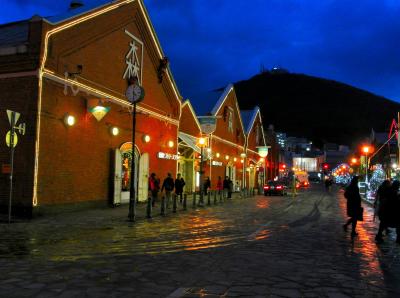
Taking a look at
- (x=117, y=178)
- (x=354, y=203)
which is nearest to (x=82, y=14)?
(x=117, y=178)

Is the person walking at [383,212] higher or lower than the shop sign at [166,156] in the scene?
lower

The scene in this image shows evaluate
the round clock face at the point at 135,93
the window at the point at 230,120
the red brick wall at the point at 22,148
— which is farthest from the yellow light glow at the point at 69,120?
the window at the point at 230,120

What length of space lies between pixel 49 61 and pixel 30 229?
699 cm

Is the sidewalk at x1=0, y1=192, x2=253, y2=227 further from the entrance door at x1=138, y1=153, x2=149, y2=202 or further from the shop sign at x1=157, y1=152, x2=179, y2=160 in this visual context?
the shop sign at x1=157, y1=152, x2=179, y2=160

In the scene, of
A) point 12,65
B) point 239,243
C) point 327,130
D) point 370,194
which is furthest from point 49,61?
point 327,130

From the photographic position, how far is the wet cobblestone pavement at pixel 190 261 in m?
7.30

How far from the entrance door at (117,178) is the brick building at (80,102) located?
5 centimetres

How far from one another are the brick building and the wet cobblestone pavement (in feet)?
8.89

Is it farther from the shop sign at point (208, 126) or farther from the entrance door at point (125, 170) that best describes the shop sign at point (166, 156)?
the entrance door at point (125, 170)

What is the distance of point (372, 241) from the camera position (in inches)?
530

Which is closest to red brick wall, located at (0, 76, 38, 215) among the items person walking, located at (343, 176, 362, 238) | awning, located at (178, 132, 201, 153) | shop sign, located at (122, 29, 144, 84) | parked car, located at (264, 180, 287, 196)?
shop sign, located at (122, 29, 144, 84)

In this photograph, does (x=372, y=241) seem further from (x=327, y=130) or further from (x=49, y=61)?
(x=327, y=130)

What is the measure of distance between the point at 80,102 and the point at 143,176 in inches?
277

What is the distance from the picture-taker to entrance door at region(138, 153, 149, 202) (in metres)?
25.7
